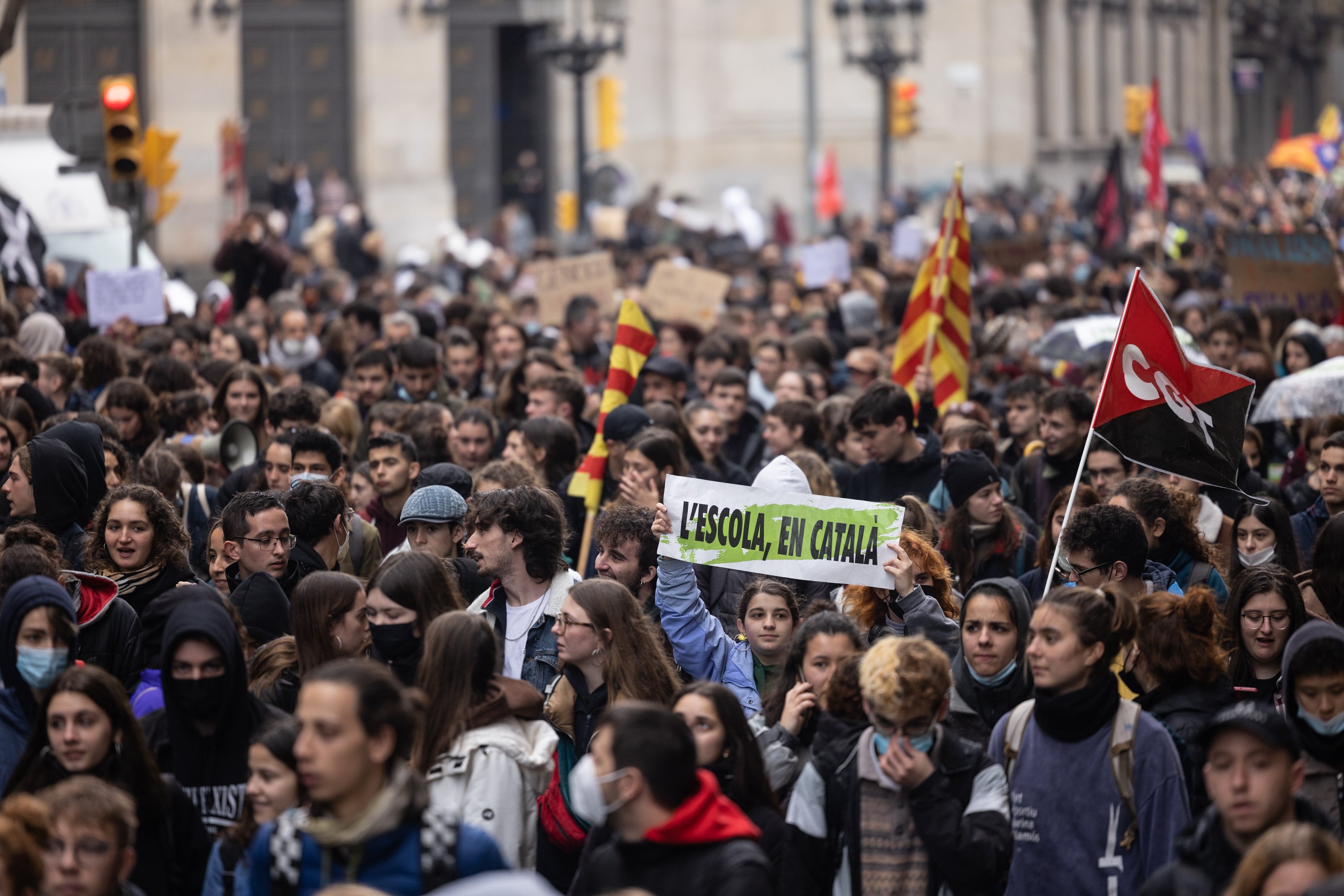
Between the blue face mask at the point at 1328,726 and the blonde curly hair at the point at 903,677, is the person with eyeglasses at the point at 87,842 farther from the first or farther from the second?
the blue face mask at the point at 1328,726

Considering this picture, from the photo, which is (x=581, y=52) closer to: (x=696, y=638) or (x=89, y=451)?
(x=89, y=451)

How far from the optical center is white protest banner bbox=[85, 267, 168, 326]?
46.1 ft

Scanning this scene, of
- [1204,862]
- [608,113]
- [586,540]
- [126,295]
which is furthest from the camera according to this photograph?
[608,113]

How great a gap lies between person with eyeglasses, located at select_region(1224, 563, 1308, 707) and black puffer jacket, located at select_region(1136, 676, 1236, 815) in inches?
24.2

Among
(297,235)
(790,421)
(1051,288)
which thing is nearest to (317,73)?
(297,235)

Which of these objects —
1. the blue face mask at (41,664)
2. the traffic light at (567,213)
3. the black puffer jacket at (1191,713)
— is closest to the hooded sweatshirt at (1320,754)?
the black puffer jacket at (1191,713)

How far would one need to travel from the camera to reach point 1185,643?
5781mm

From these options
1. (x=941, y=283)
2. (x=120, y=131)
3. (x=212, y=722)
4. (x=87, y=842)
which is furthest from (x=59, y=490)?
(x=120, y=131)

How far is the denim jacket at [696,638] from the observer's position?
647 cm

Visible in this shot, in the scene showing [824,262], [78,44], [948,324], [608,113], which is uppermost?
[78,44]

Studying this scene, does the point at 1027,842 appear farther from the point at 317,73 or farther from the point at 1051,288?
the point at 317,73

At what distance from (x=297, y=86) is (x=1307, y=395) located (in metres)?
24.8

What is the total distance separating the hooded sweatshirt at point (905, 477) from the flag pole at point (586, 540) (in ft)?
4.43

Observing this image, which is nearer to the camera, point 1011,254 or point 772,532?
point 772,532
